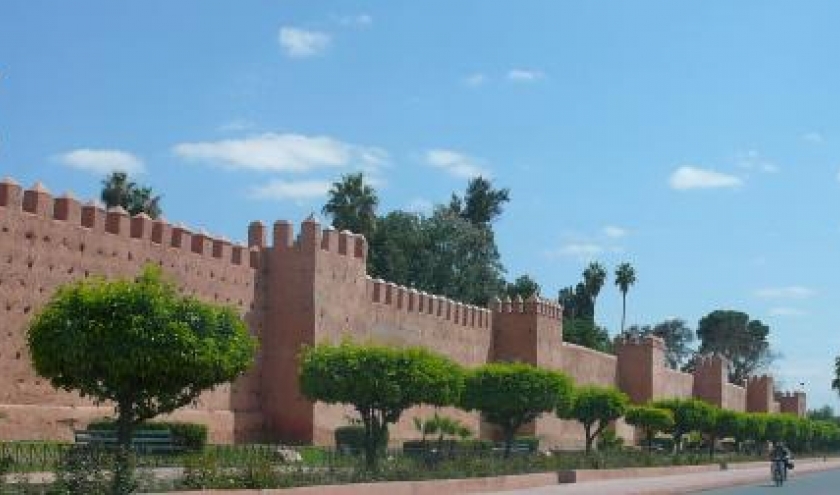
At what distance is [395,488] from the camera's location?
807 inches

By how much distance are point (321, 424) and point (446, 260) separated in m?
29.9

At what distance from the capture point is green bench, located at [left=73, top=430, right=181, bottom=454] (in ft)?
72.3

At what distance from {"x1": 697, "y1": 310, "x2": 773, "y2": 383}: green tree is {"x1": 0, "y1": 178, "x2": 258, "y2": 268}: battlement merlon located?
89173 millimetres

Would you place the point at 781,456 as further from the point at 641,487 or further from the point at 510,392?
the point at 510,392

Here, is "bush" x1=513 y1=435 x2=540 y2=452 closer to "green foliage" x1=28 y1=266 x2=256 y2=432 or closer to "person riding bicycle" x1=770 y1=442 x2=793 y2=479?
"person riding bicycle" x1=770 y1=442 x2=793 y2=479

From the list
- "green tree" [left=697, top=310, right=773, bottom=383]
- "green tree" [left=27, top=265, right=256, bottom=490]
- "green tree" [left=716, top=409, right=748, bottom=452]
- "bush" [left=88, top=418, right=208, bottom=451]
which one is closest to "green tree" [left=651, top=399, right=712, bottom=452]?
"green tree" [left=716, top=409, right=748, bottom=452]

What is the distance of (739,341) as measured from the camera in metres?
115

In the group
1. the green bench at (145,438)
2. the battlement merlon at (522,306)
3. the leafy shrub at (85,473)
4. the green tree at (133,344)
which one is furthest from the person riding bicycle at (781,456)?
the leafy shrub at (85,473)

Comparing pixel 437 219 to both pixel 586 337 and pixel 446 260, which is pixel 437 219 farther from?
pixel 586 337

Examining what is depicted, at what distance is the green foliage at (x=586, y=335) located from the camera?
72.5 meters

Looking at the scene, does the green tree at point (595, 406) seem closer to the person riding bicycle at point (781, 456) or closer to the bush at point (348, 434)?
the person riding bicycle at point (781, 456)

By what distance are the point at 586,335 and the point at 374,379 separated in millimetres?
51443

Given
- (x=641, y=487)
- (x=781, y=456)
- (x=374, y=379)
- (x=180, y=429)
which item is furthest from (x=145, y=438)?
(x=781, y=456)

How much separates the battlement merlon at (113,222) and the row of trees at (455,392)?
4.06m
